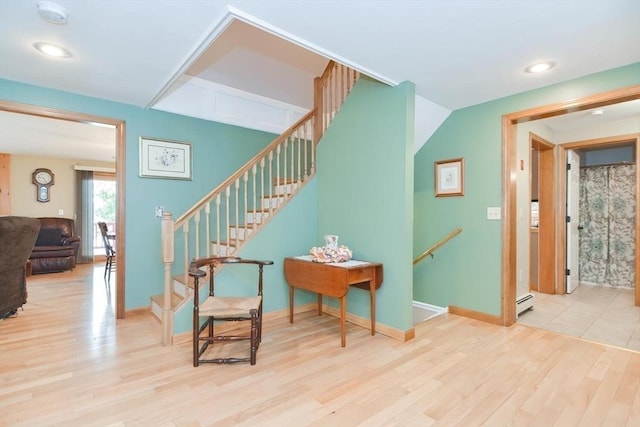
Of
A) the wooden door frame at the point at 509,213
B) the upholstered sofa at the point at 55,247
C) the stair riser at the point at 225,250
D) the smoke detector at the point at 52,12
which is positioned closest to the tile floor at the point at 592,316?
the wooden door frame at the point at 509,213

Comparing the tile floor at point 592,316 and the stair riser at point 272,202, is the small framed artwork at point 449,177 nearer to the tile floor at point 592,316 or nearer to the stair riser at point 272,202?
the tile floor at point 592,316

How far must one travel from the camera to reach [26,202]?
6.72 meters

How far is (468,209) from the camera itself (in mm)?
3426

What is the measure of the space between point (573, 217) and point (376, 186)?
3.45m

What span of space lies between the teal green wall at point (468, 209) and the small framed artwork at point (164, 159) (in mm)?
2729

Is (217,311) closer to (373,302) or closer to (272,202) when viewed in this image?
(373,302)

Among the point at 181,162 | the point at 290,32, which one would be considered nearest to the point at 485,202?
the point at 290,32

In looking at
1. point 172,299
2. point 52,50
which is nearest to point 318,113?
point 52,50

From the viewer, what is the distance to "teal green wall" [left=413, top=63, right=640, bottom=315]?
3172mm

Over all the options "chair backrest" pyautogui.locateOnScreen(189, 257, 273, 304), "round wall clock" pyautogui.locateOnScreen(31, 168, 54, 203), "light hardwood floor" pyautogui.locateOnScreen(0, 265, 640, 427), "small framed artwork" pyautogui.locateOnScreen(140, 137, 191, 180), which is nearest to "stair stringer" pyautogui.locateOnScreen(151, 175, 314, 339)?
"chair backrest" pyautogui.locateOnScreen(189, 257, 273, 304)

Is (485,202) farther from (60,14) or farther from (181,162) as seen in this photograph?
(60,14)

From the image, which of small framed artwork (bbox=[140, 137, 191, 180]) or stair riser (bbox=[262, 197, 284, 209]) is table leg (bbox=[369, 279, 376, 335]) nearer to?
stair riser (bbox=[262, 197, 284, 209])

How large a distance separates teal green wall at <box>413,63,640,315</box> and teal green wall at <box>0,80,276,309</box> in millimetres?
2543

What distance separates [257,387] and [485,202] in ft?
8.90
